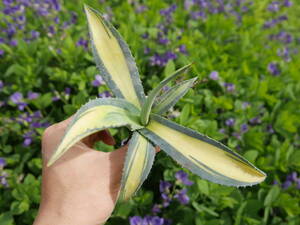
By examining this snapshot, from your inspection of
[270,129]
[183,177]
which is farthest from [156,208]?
[270,129]

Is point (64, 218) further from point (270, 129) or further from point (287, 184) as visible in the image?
point (270, 129)

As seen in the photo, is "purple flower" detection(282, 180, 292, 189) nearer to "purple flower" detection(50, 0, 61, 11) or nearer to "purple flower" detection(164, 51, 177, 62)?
"purple flower" detection(164, 51, 177, 62)

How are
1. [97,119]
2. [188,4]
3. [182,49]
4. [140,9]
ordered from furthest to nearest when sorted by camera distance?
1. [188,4]
2. [140,9]
3. [182,49]
4. [97,119]

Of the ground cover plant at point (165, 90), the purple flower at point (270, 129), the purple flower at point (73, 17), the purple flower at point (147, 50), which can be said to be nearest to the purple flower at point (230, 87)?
the ground cover plant at point (165, 90)

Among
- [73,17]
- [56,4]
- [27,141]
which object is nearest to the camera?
[27,141]

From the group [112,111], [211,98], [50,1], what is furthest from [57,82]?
[112,111]

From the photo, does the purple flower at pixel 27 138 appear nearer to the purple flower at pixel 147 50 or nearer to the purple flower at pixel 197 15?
the purple flower at pixel 147 50
